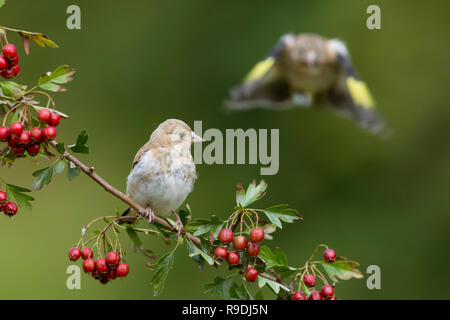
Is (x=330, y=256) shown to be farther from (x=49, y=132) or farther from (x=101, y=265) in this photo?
(x=49, y=132)

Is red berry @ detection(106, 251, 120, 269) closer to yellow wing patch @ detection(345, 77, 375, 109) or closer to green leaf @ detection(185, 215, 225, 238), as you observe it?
green leaf @ detection(185, 215, 225, 238)

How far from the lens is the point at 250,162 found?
6.29m

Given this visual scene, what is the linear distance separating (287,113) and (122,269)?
15.8 ft

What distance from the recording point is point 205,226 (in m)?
2.23

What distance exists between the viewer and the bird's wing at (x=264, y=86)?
6.29 meters

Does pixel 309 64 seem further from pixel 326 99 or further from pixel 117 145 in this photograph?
pixel 117 145

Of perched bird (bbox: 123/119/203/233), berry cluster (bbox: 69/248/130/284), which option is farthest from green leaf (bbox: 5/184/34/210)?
perched bird (bbox: 123/119/203/233)

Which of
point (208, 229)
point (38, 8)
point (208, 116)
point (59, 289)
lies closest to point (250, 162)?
point (208, 116)

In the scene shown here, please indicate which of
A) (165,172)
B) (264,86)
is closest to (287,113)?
(264,86)

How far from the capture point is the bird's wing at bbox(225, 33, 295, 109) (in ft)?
20.6

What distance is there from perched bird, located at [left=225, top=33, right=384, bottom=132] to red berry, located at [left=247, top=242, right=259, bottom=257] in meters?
4.05

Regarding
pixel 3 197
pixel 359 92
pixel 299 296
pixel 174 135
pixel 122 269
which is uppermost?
pixel 359 92

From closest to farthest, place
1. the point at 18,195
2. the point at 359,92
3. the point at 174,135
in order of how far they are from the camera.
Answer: the point at 18,195, the point at 174,135, the point at 359,92

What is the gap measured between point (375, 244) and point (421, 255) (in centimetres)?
49
